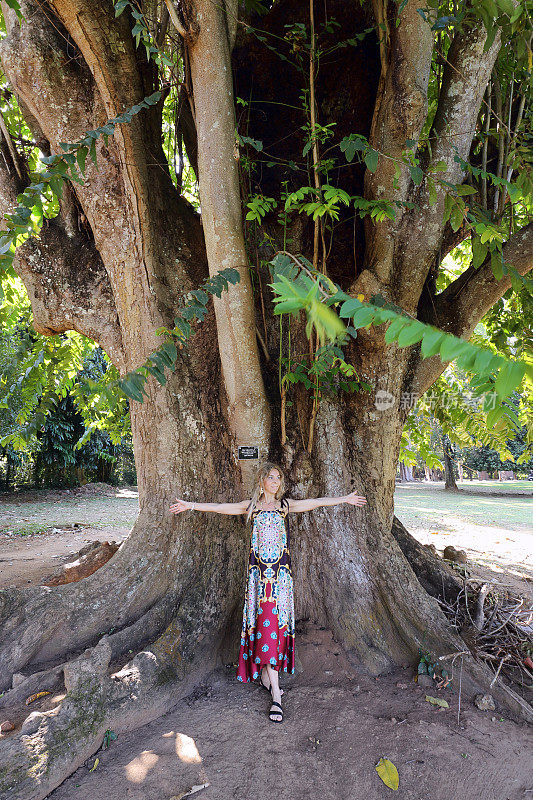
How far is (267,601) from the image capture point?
3.40m

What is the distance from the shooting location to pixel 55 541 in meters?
8.88

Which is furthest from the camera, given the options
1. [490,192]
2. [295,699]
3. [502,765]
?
[490,192]

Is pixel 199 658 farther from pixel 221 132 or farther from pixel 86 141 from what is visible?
pixel 221 132

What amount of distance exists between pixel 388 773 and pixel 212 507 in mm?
1839

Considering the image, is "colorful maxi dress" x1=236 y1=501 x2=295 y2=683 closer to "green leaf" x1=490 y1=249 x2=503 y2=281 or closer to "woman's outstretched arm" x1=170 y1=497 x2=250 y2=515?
"woman's outstretched arm" x1=170 y1=497 x2=250 y2=515

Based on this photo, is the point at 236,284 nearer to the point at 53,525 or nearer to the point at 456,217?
the point at 456,217

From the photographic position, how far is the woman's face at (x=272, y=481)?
3508 mm

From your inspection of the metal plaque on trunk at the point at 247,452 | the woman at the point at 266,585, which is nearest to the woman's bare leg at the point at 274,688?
the woman at the point at 266,585

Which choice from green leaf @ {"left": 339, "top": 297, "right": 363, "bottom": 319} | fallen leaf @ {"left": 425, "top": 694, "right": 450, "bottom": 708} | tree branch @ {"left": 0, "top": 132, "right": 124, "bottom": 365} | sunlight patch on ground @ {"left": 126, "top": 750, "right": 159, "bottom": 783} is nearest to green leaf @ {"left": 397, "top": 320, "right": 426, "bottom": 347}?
green leaf @ {"left": 339, "top": 297, "right": 363, "bottom": 319}

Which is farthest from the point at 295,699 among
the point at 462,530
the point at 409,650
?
the point at 462,530

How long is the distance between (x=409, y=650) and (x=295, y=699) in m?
0.92

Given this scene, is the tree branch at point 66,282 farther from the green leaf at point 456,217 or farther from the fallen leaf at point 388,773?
the fallen leaf at point 388,773

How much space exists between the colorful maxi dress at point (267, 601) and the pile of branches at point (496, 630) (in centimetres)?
119

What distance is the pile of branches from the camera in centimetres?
364
